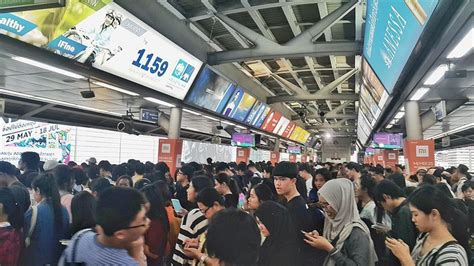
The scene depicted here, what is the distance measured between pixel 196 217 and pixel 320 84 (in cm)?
1263

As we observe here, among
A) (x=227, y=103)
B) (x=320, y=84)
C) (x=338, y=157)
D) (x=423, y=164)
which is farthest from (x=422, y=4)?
(x=338, y=157)

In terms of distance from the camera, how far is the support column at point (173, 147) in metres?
9.32

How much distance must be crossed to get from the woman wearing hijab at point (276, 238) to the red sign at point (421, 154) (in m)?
6.95

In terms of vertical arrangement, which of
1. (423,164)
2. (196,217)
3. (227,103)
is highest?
(227,103)

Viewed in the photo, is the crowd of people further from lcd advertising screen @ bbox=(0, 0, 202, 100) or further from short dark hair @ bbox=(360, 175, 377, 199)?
lcd advertising screen @ bbox=(0, 0, 202, 100)

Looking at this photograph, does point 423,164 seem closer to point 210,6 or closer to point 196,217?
point 210,6

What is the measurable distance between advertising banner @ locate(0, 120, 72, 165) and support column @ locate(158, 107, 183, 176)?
4215 millimetres

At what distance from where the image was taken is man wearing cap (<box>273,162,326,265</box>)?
2744 millimetres

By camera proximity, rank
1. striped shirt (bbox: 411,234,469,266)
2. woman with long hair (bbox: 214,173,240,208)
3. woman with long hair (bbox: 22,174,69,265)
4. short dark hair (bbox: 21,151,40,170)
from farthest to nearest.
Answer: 1. short dark hair (bbox: 21,151,40,170)
2. woman with long hair (bbox: 214,173,240,208)
3. woman with long hair (bbox: 22,174,69,265)
4. striped shirt (bbox: 411,234,469,266)

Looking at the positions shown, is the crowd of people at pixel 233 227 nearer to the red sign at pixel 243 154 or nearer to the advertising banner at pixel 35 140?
the advertising banner at pixel 35 140

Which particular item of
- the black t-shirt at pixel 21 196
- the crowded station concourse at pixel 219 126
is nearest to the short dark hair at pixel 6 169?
the crowded station concourse at pixel 219 126

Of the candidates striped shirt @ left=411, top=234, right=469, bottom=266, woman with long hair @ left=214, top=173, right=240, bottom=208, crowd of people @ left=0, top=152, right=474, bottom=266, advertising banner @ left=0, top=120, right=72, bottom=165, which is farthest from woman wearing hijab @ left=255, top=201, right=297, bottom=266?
advertising banner @ left=0, top=120, right=72, bottom=165

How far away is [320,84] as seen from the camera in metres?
14.7

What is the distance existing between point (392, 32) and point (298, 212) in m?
3.20
